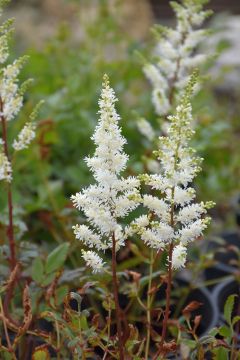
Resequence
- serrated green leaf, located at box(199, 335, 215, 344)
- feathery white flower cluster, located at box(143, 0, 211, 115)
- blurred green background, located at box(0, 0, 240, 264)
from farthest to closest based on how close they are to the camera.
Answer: blurred green background, located at box(0, 0, 240, 264)
feathery white flower cluster, located at box(143, 0, 211, 115)
serrated green leaf, located at box(199, 335, 215, 344)

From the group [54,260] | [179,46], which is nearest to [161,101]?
[179,46]

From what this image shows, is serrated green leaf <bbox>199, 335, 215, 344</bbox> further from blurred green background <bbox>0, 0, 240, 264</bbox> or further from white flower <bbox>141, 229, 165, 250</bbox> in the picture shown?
blurred green background <bbox>0, 0, 240, 264</bbox>

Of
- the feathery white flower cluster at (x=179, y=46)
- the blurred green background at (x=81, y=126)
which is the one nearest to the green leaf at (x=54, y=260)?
the blurred green background at (x=81, y=126)

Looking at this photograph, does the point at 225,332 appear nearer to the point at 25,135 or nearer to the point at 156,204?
the point at 156,204

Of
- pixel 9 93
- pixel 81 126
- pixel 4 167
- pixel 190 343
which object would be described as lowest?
pixel 190 343

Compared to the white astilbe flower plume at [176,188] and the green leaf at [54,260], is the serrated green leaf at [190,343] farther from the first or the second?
the green leaf at [54,260]

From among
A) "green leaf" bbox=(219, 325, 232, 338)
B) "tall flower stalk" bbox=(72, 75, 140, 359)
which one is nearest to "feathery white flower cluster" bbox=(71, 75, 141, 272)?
"tall flower stalk" bbox=(72, 75, 140, 359)

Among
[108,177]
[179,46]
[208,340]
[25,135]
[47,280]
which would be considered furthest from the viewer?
[179,46]

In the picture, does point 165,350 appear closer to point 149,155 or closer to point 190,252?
point 149,155

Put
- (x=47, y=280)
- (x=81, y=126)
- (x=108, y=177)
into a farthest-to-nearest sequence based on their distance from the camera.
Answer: (x=81, y=126) < (x=47, y=280) < (x=108, y=177)

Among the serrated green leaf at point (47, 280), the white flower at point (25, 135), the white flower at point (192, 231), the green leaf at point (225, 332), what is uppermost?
the white flower at point (25, 135)
